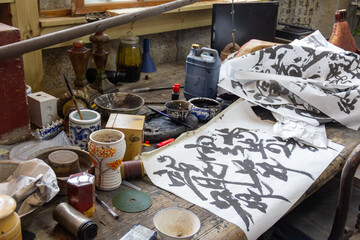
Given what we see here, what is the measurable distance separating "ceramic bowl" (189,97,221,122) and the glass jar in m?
0.46

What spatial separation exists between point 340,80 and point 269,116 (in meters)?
0.37

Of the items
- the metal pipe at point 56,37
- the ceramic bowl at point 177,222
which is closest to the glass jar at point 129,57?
the metal pipe at point 56,37

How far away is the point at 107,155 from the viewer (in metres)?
1.08

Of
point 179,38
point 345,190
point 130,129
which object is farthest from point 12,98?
point 179,38

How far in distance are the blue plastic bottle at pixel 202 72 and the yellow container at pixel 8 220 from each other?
3.72 ft

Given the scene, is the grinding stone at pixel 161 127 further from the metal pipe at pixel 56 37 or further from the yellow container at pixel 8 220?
the yellow container at pixel 8 220

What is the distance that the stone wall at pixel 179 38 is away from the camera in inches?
76.9

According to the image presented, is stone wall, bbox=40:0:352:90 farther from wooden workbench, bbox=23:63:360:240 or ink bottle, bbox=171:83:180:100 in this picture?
wooden workbench, bbox=23:63:360:240

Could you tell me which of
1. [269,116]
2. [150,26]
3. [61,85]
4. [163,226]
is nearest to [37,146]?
[163,226]

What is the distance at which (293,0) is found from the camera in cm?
359

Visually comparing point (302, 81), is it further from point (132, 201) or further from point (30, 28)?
point (30, 28)

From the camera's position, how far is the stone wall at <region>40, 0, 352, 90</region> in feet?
6.40

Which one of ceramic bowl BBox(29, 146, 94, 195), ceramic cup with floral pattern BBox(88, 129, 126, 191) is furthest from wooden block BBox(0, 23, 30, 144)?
ceramic cup with floral pattern BBox(88, 129, 126, 191)

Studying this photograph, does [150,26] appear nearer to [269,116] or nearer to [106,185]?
[269,116]
